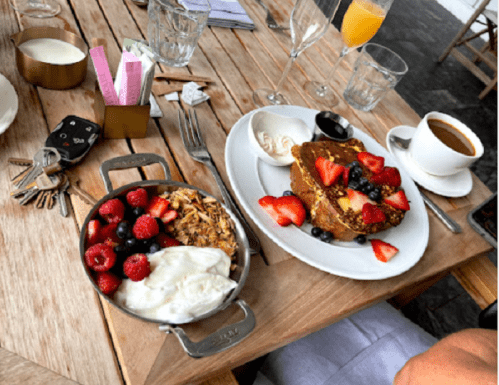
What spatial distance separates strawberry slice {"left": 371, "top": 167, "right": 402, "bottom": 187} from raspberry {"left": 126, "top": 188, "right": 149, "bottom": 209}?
62 centimetres

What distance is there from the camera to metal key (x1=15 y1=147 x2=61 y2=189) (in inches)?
32.8

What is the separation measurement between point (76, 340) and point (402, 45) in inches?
190

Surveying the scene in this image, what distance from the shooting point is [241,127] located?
1117 millimetres

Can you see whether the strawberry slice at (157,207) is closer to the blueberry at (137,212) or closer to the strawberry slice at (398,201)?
the blueberry at (137,212)

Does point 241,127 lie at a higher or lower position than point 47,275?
higher

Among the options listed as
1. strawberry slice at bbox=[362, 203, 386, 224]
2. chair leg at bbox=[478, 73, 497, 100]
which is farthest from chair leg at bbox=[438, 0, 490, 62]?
strawberry slice at bbox=[362, 203, 386, 224]

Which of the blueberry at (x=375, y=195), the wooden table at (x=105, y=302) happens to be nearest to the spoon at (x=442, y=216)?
the wooden table at (x=105, y=302)

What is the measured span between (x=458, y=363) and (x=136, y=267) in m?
0.66

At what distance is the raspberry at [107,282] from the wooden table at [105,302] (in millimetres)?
68

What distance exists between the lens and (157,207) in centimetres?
81

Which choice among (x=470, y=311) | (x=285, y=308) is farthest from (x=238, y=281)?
(x=470, y=311)

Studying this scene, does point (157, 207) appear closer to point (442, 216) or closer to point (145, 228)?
point (145, 228)

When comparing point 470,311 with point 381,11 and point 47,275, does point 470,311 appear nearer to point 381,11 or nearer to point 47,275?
point 381,11

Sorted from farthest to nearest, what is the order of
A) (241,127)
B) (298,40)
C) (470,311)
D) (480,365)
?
(470,311) < (298,40) < (241,127) < (480,365)
